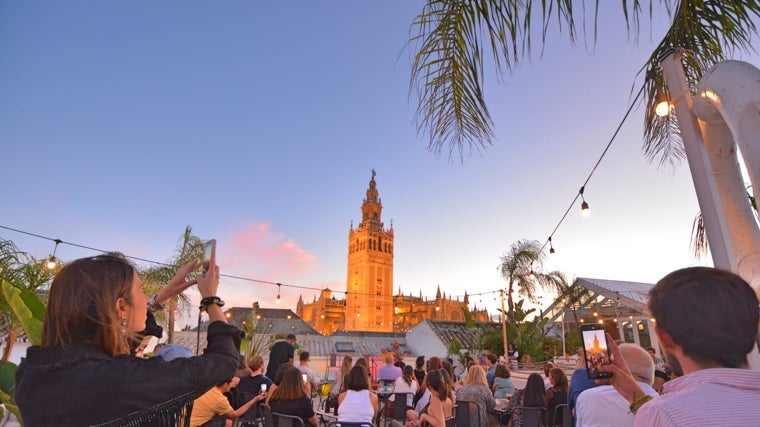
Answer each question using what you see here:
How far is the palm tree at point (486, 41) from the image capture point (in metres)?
1.95

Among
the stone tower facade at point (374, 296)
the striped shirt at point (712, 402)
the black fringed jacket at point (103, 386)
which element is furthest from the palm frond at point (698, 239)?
the stone tower facade at point (374, 296)

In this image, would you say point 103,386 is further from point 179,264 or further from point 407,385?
point 179,264

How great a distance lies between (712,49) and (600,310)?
940 inches

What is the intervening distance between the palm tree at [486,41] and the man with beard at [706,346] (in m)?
1.34

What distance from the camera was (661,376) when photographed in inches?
260

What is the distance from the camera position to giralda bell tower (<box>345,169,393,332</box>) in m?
79.8

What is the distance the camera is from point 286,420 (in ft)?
17.0

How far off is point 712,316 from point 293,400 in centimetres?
531

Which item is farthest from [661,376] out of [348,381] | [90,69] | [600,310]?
[600,310]

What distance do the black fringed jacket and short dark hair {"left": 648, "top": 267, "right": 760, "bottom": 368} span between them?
141 cm

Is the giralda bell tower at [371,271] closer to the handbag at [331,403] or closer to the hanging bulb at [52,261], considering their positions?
the hanging bulb at [52,261]

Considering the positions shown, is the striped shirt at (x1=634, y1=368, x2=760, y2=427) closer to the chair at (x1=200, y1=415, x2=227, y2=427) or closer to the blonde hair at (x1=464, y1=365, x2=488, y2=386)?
the chair at (x1=200, y1=415, x2=227, y2=427)

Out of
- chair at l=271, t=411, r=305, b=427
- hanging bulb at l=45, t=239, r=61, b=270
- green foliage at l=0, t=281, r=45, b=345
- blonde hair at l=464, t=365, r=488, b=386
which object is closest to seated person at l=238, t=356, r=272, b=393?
chair at l=271, t=411, r=305, b=427

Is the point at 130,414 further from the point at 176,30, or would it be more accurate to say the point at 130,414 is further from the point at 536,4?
the point at 176,30
